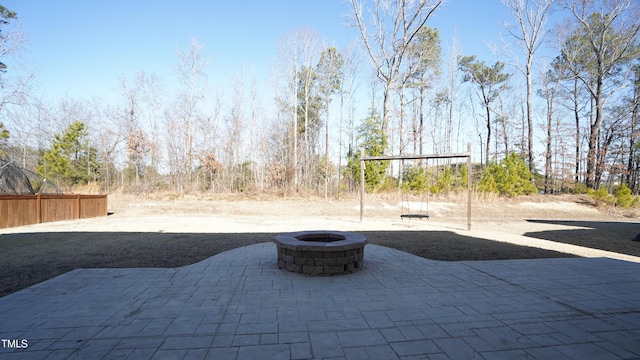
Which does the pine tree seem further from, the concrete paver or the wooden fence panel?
the concrete paver

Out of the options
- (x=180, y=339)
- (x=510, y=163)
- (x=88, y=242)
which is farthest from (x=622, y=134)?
(x=88, y=242)

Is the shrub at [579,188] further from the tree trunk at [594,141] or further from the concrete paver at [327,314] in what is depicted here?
the concrete paver at [327,314]

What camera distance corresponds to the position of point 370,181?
1709 centimetres

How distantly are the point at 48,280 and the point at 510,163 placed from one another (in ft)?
69.9

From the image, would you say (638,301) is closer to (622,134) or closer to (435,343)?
(435,343)

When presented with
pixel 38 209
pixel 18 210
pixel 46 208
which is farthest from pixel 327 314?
pixel 46 208

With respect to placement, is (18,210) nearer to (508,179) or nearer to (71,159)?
(71,159)

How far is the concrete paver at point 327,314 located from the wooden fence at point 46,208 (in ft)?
25.6

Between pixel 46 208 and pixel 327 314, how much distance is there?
1242cm

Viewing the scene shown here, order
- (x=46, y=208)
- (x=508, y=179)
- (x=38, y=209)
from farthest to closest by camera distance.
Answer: (x=508, y=179) < (x=46, y=208) < (x=38, y=209)

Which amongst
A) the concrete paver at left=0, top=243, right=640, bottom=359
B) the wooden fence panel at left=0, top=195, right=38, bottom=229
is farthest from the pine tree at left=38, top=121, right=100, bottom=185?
the concrete paver at left=0, top=243, right=640, bottom=359

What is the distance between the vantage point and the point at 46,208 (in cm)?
1016

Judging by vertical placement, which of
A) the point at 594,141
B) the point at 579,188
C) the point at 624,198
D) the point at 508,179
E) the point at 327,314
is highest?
the point at 594,141

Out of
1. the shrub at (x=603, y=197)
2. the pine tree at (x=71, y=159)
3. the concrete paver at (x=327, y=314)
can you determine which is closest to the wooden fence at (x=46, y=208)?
the concrete paver at (x=327, y=314)
